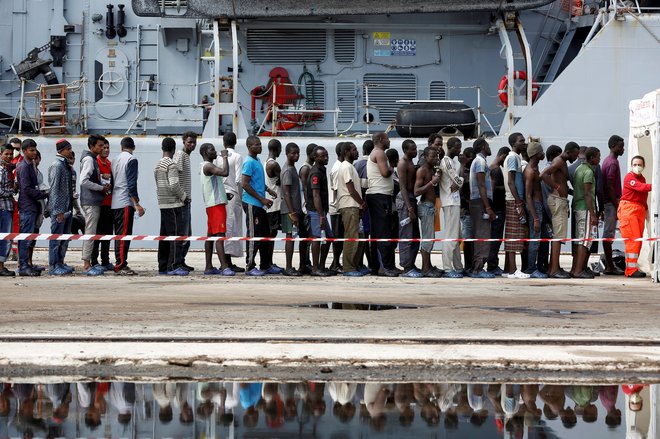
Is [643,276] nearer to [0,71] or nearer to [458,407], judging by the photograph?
[458,407]

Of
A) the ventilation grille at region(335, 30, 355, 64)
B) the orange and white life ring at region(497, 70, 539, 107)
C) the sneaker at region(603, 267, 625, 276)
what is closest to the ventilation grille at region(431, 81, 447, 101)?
the orange and white life ring at region(497, 70, 539, 107)

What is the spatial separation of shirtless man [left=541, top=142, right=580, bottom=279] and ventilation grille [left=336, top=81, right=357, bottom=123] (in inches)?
287

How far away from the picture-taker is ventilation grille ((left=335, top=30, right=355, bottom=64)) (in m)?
19.7

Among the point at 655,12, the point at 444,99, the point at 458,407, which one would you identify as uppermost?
the point at 655,12

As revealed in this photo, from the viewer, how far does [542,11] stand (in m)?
20.5

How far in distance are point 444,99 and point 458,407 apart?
15.2 metres

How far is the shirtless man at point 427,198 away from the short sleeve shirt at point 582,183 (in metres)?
1.67

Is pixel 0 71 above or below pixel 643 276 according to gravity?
above

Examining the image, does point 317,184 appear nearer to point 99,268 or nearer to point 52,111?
point 99,268

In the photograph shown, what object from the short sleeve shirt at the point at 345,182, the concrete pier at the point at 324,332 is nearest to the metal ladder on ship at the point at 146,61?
the short sleeve shirt at the point at 345,182

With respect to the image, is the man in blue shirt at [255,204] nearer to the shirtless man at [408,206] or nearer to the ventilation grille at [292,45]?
the shirtless man at [408,206]

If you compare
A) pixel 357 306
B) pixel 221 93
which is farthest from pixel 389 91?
pixel 357 306

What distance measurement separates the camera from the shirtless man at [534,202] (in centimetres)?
1251

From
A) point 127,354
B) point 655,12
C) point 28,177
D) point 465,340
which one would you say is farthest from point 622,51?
point 127,354
